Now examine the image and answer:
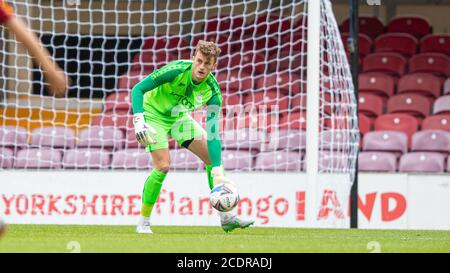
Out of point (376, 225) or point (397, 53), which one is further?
point (397, 53)

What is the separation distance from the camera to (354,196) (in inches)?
454

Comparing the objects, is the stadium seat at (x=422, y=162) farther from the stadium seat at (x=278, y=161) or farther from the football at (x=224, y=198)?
the football at (x=224, y=198)

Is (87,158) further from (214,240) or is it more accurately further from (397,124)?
(214,240)

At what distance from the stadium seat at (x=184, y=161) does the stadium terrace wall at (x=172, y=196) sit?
2.90ft

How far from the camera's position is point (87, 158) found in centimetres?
1348

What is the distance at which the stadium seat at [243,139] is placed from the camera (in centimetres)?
1340

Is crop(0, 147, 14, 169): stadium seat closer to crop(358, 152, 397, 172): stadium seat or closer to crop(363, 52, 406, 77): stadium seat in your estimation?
crop(358, 152, 397, 172): stadium seat

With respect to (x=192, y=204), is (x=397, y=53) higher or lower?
higher

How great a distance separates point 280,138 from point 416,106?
252 cm

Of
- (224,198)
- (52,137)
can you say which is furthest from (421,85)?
(224,198)

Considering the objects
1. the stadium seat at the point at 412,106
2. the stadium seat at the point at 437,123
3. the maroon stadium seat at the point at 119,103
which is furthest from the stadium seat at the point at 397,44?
the maroon stadium seat at the point at 119,103

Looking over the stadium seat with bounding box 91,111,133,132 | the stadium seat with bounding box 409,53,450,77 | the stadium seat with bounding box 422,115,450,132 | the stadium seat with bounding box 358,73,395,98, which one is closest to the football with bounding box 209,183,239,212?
the stadium seat with bounding box 91,111,133,132
